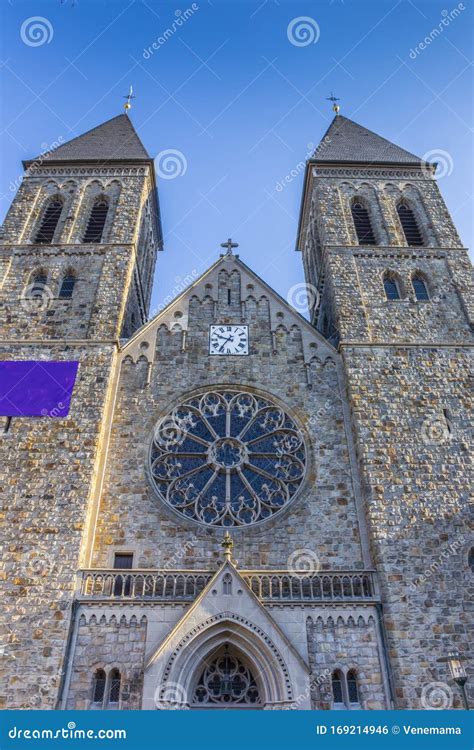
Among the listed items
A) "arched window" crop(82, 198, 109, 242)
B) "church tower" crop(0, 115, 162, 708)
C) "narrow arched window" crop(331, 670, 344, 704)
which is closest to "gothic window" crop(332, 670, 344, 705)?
"narrow arched window" crop(331, 670, 344, 704)

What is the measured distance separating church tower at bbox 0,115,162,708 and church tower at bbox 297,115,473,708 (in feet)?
21.1

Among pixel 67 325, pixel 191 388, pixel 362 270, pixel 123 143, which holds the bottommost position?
pixel 191 388

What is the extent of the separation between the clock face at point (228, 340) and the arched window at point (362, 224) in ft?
19.8

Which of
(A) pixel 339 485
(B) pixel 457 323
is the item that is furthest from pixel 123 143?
(A) pixel 339 485

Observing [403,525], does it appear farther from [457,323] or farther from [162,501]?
[457,323]

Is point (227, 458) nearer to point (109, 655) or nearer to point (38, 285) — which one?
point (109, 655)

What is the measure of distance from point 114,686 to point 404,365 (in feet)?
34.8

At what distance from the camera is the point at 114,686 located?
12078mm

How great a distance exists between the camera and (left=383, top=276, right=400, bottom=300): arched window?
19.6m

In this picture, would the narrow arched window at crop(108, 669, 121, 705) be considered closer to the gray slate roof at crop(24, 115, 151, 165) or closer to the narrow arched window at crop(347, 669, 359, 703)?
the narrow arched window at crop(347, 669, 359, 703)

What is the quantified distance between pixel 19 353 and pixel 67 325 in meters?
1.60

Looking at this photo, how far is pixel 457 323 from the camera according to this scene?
18.4m

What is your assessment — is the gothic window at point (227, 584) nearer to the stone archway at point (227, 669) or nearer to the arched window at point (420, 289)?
the stone archway at point (227, 669)

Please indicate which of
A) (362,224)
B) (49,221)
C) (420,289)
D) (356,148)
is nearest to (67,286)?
(49,221)
